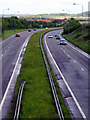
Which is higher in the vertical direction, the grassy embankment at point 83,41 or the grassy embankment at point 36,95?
the grassy embankment at point 83,41

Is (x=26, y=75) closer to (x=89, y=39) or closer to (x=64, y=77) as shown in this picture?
(x=64, y=77)

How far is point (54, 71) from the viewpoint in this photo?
3139 cm

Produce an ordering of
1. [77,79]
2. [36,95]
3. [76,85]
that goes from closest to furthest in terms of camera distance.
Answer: [36,95] < [76,85] < [77,79]

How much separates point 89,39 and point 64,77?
44.3m

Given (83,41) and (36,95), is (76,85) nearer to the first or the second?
(36,95)

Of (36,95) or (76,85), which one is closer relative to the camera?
(36,95)

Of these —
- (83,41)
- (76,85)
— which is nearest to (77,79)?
(76,85)

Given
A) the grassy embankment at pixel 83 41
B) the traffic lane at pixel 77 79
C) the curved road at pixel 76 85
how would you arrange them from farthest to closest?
the grassy embankment at pixel 83 41 → the traffic lane at pixel 77 79 → the curved road at pixel 76 85

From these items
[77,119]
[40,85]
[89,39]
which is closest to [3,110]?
[77,119]

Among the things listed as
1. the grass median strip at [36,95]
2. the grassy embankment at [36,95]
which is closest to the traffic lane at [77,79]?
the grassy embankment at [36,95]

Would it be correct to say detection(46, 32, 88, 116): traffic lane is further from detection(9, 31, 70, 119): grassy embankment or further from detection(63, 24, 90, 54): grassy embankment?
detection(63, 24, 90, 54): grassy embankment

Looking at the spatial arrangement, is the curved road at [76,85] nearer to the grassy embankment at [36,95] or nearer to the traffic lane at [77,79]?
the traffic lane at [77,79]

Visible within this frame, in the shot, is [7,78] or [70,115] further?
[7,78]

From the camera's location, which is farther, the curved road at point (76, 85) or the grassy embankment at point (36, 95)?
the curved road at point (76, 85)
